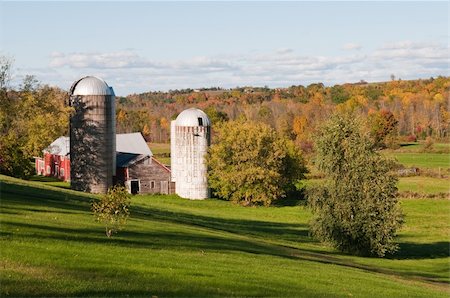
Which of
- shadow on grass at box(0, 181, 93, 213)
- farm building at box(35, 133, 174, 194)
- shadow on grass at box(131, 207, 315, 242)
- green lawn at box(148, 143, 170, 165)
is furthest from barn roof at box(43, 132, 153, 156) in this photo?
shadow on grass at box(0, 181, 93, 213)

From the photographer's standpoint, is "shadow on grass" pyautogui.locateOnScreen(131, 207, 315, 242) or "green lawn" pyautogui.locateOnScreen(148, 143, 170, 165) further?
"green lawn" pyautogui.locateOnScreen(148, 143, 170, 165)

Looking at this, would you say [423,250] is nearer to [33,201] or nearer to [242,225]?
[242,225]

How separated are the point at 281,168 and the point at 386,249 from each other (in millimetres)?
34294

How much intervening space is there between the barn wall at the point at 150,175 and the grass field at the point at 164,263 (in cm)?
3040

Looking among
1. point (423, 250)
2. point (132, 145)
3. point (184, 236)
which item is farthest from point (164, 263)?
point (132, 145)

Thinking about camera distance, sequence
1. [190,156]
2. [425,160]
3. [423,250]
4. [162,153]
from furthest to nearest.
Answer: [162,153] < [425,160] < [190,156] < [423,250]

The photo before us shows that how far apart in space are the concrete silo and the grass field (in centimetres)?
3038

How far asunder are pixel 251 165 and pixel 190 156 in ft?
23.9

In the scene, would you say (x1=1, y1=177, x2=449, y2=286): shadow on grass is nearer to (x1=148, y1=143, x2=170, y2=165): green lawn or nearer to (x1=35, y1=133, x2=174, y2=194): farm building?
(x1=35, y1=133, x2=174, y2=194): farm building

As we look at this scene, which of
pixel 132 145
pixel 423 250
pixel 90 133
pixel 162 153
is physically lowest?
pixel 423 250

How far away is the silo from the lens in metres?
66.1

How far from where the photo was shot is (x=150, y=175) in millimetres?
73188

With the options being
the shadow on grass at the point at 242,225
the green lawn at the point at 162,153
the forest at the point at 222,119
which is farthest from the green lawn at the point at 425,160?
the shadow on grass at the point at 242,225

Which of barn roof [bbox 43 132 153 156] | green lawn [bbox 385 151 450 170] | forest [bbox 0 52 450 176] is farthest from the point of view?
green lawn [bbox 385 151 450 170]
